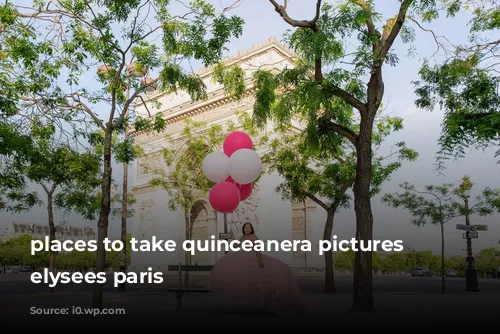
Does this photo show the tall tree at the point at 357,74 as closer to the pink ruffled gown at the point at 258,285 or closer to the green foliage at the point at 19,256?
the pink ruffled gown at the point at 258,285

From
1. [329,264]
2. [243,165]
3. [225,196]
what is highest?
[243,165]

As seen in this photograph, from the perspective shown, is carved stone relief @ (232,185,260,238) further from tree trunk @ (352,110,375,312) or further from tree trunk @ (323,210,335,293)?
tree trunk @ (352,110,375,312)

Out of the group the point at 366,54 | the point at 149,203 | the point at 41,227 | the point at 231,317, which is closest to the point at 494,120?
the point at 366,54

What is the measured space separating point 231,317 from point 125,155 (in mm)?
7721

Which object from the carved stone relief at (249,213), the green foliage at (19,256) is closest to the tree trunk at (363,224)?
the carved stone relief at (249,213)

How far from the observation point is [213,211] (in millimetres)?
37906

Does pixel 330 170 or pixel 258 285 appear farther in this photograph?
pixel 330 170

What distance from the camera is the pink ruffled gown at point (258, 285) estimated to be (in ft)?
34.5

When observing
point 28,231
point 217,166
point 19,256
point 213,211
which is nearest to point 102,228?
point 217,166

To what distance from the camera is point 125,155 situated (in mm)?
16203

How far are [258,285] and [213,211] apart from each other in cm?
2751

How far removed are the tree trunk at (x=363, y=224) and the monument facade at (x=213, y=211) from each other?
48.1 ft

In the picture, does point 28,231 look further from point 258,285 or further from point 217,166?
point 258,285

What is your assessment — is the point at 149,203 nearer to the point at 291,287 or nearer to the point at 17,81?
the point at 17,81
